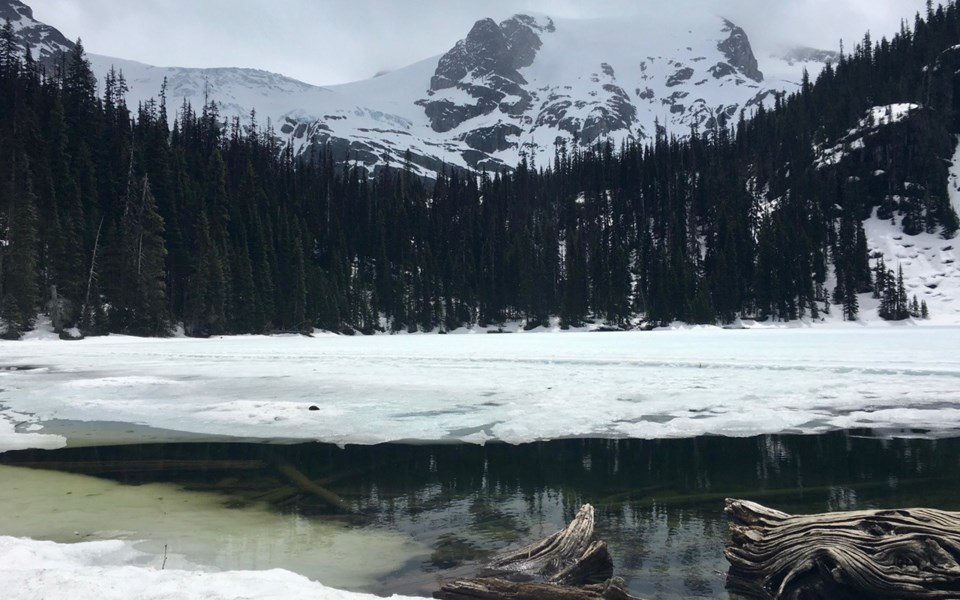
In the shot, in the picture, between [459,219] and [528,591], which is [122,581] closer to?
[528,591]

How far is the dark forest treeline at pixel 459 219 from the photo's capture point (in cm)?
5859

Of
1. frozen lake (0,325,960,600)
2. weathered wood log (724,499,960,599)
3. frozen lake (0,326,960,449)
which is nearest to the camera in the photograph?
weathered wood log (724,499,960,599)

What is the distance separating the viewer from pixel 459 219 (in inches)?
4616

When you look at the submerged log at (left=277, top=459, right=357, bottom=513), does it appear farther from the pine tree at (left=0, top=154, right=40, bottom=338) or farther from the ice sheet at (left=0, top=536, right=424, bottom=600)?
the pine tree at (left=0, top=154, right=40, bottom=338)

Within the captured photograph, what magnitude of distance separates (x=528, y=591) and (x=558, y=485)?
3.70 metres

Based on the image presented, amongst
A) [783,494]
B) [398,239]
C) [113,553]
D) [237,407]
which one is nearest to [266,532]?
[113,553]

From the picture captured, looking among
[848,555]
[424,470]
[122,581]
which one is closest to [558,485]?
[424,470]

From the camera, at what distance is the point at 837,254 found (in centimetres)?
9138

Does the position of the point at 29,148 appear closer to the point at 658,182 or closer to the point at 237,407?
the point at 237,407

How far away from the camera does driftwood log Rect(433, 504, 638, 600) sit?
4.02m

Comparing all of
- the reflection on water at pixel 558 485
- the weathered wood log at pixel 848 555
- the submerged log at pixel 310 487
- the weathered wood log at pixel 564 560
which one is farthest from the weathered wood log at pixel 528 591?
the submerged log at pixel 310 487

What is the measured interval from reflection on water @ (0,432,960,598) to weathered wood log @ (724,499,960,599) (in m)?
0.38

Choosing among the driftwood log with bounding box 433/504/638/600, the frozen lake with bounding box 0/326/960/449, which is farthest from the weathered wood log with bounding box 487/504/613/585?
the frozen lake with bounding box 0/326/960/449

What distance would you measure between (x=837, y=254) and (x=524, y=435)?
100146 millimetres
